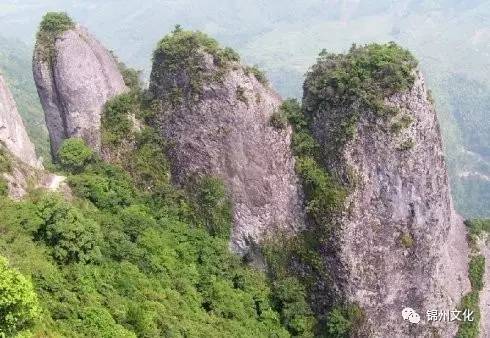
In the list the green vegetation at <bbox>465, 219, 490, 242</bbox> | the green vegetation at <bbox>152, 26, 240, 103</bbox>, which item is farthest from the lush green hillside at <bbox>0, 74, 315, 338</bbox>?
the green vegetation at <bbox>465, 219, 490, 242</bbox>

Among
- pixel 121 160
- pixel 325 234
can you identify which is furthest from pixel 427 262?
pixel 121 160

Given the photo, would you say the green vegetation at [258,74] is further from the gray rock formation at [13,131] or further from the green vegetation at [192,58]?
the gray rock formation at [13,131]

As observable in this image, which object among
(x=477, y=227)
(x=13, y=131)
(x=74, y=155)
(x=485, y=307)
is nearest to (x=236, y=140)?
(x=74, y=155)

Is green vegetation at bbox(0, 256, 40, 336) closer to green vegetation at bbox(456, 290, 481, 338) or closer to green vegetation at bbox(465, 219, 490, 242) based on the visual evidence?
green vegetation at bbox(456, 290, 481, 338)

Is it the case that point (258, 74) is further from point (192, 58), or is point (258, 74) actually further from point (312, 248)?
point (312, 248)

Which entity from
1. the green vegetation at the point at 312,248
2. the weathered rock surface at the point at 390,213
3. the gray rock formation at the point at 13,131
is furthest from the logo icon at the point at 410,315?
the gray rock formation at the point at 13,131
